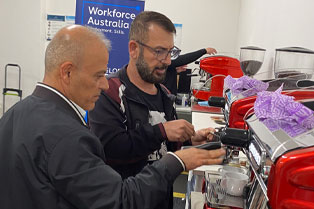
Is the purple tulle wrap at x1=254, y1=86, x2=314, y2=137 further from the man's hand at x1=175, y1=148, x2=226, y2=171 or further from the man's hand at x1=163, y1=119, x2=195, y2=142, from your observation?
the man's hand at x1=163, y1=119, x2=195, y2=142

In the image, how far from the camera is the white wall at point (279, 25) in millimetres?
1808

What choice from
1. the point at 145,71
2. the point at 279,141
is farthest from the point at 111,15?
the point at 279,141

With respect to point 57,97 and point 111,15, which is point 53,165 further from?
point 111,15

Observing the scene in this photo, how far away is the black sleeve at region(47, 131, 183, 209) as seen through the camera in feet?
2.73

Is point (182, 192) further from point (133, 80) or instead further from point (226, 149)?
point (226, 149)

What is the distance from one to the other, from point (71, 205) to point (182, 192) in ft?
8.41

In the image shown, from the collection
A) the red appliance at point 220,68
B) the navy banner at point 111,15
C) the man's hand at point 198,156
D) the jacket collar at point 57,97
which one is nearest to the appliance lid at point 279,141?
the man's hand at point 198,156

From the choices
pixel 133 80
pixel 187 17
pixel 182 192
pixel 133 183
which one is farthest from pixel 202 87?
pixel 133 183

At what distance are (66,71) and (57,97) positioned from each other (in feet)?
0.26

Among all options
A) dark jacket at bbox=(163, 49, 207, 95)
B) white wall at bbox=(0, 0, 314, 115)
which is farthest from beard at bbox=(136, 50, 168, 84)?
white wall at bbox=(0, 0, 314, 115)

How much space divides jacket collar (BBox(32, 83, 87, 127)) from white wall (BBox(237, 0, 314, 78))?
4.37ft

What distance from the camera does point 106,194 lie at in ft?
2.85

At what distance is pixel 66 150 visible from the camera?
0.83 meters

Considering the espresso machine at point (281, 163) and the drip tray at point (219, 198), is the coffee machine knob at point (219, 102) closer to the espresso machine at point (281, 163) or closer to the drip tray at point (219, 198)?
the drip tray at point (219, 198)
